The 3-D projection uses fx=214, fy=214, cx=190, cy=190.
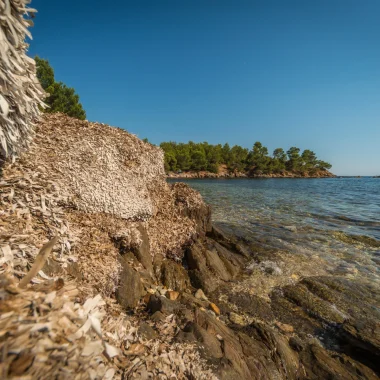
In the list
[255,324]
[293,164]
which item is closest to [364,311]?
[255,324]

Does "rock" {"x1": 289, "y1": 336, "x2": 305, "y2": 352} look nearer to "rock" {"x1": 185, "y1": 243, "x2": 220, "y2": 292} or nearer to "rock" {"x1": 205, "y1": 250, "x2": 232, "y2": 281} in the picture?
"rock" {"x1": 185, "y1": 243, "x2": 220, "y2": 292}

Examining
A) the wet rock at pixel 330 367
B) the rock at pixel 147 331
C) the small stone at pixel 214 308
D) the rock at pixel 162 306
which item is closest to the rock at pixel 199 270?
the small stone at pixel 214 308

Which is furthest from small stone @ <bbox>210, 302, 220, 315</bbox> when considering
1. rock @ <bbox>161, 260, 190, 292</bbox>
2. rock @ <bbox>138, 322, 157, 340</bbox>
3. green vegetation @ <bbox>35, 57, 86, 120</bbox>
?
green vegetation @ <bbox>35, 57, 86, 120</bbox>

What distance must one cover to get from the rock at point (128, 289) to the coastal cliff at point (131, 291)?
0.03m

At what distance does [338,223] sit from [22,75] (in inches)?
817

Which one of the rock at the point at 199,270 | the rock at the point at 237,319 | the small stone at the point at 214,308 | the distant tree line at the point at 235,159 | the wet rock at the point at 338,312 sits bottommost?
the wet rock at the point at 338,312

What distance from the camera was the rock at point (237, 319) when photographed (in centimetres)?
586

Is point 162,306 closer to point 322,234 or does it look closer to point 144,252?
point 144,252

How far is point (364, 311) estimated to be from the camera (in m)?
6.79

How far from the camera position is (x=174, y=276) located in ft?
23.8

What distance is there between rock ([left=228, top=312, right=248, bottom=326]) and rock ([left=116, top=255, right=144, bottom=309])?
2623 millimetres

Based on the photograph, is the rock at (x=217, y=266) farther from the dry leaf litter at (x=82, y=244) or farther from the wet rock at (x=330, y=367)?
the wet rock at (x=330, y=367)

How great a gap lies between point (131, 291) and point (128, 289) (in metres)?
0.09

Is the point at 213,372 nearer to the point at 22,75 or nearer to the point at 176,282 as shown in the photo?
the point at 176,282
